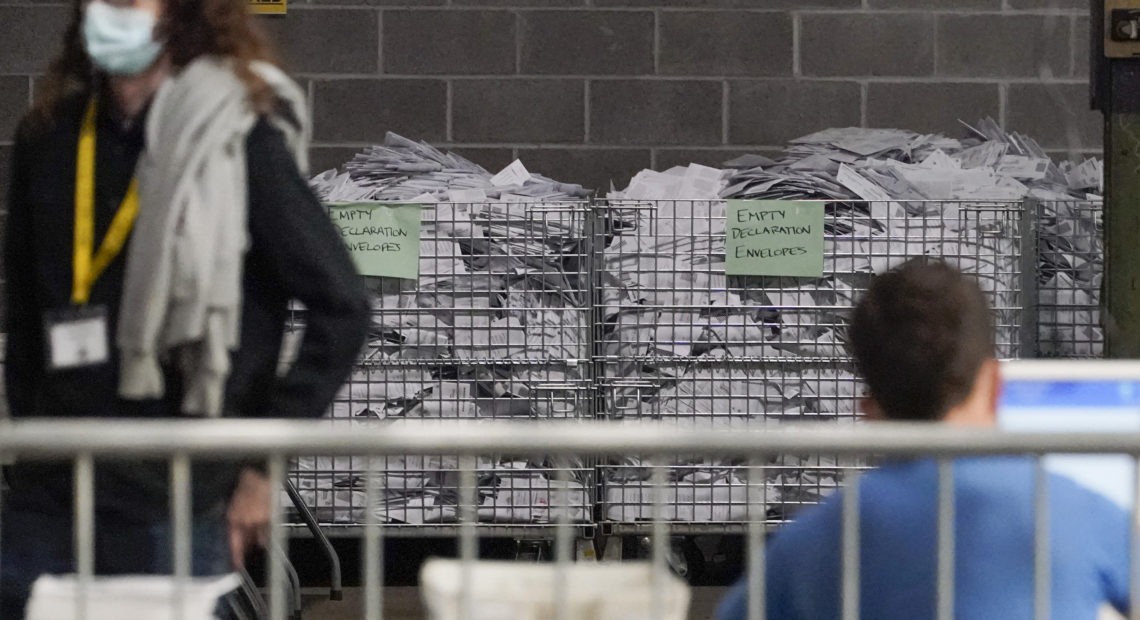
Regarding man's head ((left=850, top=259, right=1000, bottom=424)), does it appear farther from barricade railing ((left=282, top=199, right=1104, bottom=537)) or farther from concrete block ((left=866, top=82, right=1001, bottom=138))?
concrete block ((left=866, top=82, right=1001, bottom=138))

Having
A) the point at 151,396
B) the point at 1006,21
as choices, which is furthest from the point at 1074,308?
the point at 151,396

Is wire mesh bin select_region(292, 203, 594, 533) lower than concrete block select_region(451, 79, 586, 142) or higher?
lower

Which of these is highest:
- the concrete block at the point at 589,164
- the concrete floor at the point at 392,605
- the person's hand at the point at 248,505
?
the concrete block at the point at 589,164

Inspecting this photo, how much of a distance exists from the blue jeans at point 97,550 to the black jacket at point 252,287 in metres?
0.06

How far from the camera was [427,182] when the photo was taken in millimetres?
4926

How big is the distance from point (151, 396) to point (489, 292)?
244cm

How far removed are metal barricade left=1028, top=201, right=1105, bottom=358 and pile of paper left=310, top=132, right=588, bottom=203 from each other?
137 centimetres

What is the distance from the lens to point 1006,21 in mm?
5648

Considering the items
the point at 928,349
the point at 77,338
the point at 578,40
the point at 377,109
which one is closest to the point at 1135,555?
the point at 928,349


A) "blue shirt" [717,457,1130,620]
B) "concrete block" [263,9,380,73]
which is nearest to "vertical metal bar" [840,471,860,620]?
"blue shirt" [717,457,1130,620]

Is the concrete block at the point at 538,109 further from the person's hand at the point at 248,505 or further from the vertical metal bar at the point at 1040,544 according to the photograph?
the vertical metal bar at the point at 1040,544

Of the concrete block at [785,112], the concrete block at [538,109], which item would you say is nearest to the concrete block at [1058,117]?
the concrete block at [785,112]

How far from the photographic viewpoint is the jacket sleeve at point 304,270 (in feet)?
7.23

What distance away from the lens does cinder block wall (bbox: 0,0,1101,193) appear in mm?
5613
